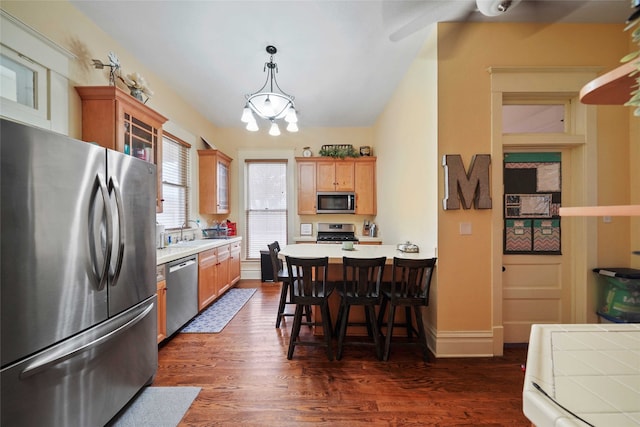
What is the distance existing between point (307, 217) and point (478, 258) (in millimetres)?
3302

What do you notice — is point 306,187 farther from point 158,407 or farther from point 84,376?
point 84,376

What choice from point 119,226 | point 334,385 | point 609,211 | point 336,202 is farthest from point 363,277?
point 336,202

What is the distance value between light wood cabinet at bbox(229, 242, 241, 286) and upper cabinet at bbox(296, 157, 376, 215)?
5.17ft

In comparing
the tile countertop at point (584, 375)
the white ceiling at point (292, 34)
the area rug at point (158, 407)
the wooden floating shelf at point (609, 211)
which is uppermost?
the white ceiling at point (292, 34)

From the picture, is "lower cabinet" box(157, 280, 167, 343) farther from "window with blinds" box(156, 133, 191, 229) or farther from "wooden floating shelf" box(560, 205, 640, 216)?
"wooden floating shelf" box(560, 205, 640, 216)

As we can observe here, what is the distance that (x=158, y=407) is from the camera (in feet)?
5.57

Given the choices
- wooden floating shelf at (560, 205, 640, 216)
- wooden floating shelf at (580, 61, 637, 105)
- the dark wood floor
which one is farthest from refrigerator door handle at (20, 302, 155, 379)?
wooden floating shelf at (580, 61, 637, 105)

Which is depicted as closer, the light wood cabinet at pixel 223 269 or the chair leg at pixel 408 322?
the chair leg at pixel 408 322

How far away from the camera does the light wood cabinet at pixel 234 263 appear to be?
420 centimetres

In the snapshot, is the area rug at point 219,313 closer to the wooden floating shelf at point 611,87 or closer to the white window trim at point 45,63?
the white window trim at point 45,63

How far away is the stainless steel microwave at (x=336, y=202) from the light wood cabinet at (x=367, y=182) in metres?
0.20

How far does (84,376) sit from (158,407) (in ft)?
2.04

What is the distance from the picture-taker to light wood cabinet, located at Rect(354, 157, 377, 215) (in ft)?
15.7

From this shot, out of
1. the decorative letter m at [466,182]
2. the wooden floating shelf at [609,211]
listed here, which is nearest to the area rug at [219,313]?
the decorative letter m at [466,182]
